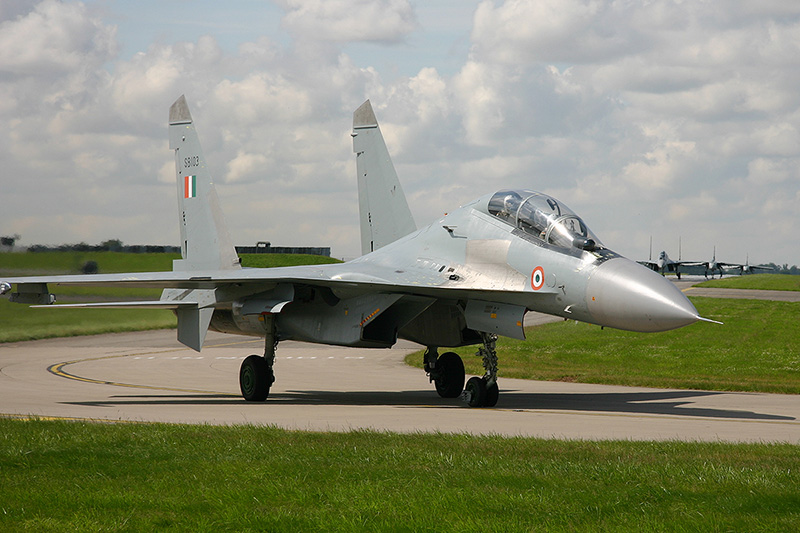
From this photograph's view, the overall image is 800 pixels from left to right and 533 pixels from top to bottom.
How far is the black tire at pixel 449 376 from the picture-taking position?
53.7 feet

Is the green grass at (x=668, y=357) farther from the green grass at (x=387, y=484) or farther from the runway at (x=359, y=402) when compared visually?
the green grass at (x=387, y=484)

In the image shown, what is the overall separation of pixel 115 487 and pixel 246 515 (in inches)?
55.7

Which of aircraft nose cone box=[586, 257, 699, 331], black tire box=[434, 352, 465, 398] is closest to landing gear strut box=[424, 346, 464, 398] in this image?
black tire box=[434, 352, 465, 398]

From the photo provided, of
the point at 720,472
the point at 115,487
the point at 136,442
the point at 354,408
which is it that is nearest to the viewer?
the point at 115,487

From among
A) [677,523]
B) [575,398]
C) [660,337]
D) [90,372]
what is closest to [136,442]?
[677,523]

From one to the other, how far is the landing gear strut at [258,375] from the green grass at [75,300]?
11.6 metres

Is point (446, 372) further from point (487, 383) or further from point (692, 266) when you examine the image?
point (692, 266)

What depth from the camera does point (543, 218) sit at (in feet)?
43.2

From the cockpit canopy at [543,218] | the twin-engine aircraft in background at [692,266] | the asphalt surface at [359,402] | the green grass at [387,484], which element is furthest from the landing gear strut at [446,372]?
the twin-engine aircraft in background at [692,266]

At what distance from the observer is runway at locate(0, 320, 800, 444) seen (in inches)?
445

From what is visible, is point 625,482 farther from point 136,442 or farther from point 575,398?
point 575,398

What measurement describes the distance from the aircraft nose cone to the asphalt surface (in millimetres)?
1374

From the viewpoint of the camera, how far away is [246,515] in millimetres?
5871

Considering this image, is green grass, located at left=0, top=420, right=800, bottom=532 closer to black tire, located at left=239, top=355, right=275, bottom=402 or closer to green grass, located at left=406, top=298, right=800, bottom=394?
black tire, located at left=239, top=355, right=275, bottom=402
